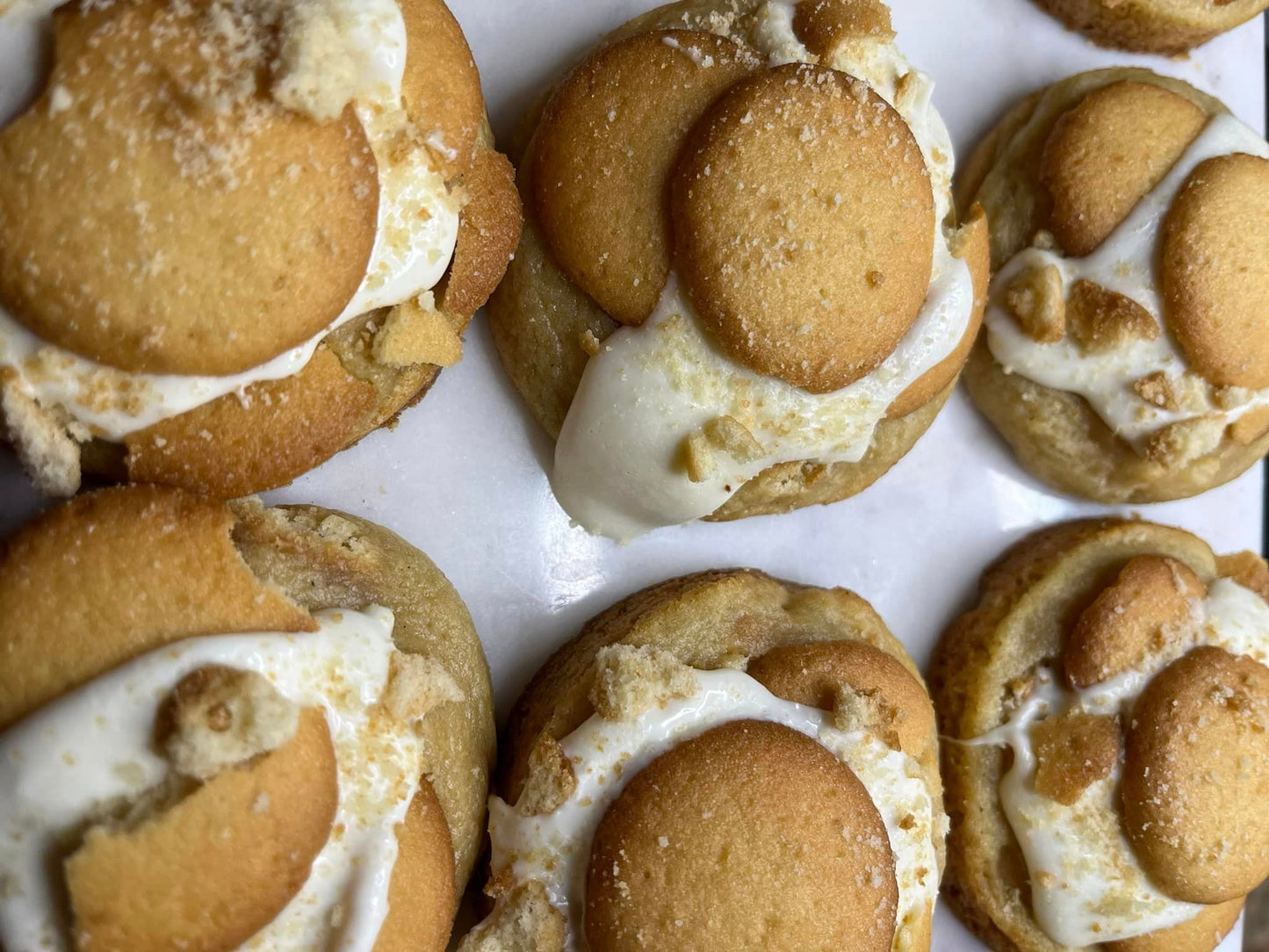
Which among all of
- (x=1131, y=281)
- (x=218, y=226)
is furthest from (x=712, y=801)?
(x=1131, y=281)

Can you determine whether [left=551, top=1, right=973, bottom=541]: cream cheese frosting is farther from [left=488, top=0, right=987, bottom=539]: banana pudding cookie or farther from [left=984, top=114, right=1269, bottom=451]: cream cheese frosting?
[left=984, top=114, right=1269, bottom=451]: cream cheese frosting

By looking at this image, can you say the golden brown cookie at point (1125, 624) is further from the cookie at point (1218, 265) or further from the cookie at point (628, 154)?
the cookie at point (628, 154)

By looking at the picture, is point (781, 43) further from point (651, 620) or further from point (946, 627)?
point (946, 627)

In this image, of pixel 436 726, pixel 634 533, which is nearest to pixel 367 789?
pixel 436 726

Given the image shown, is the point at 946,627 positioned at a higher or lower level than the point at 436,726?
lower

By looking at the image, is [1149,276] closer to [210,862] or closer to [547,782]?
[547,782]

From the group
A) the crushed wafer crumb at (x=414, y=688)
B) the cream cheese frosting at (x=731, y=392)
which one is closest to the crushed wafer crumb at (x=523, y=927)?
the crushed wafer crumb at (x=414, y=688)
